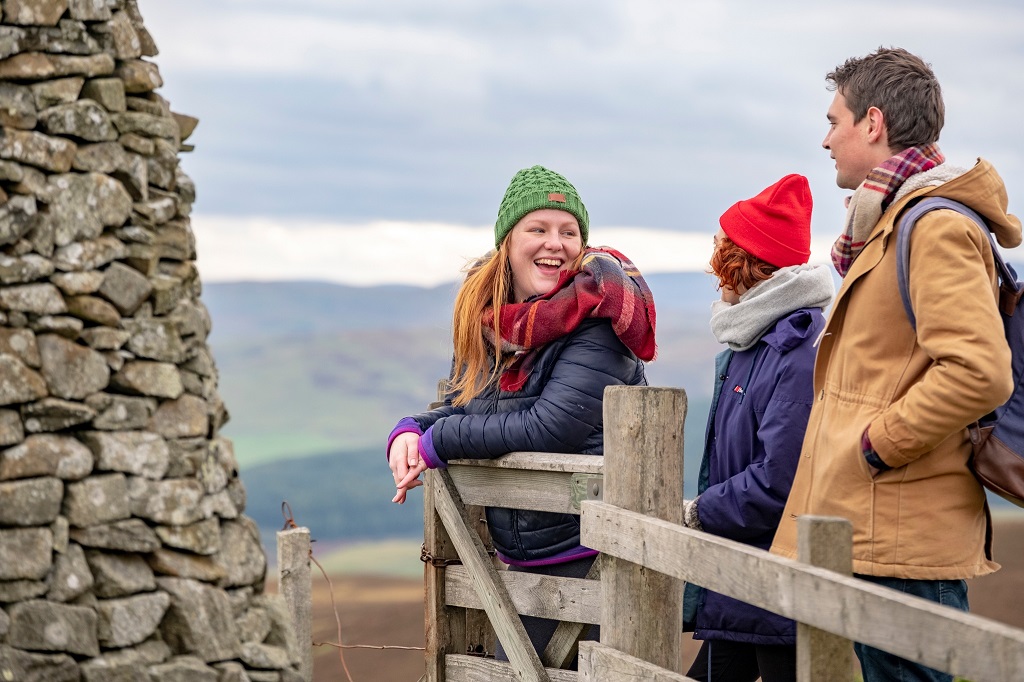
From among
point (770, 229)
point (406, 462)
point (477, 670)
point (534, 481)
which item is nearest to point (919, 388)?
point (770, 229)

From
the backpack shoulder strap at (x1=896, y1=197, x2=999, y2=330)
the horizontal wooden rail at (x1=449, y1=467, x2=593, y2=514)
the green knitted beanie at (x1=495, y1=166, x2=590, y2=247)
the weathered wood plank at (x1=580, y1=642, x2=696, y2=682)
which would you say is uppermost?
the green knitted beanie at (x1=495, y1=166, x2=590, y2=247)

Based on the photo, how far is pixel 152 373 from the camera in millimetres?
4184

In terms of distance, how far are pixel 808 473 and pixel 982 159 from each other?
902 millimetres

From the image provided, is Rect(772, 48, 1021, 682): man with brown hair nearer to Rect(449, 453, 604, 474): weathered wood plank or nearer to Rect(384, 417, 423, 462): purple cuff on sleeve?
Rect(449, 453, 604, 474): weathered wood plank

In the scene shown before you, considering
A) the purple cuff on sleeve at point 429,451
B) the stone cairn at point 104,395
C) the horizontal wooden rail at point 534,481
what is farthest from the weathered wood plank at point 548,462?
the stone cairn at point 104,395

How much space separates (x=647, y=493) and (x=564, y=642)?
891 millimetres

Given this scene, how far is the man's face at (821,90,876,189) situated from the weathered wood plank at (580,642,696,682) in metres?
1.40

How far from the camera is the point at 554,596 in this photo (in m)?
3.47

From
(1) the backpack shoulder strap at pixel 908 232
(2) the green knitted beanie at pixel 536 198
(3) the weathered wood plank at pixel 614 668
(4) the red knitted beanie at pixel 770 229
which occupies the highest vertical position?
(2) the green knitted beanie at pixel 536 198

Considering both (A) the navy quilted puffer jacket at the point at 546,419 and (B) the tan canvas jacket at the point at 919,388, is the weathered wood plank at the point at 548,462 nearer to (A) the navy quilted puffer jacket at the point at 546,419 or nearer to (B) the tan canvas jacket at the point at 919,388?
(A) the navy quilted puffer jacket at the point at 546,419

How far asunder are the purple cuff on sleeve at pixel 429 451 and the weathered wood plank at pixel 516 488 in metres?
0.17

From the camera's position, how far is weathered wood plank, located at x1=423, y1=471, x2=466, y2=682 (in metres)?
3.98

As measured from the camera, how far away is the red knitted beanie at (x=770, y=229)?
3.16m

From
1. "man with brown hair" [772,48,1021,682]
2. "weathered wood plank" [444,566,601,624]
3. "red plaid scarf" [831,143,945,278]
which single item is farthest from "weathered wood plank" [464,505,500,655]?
"red plaid scarf" [831,143,945,278]
